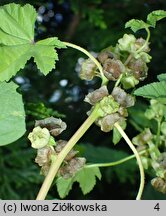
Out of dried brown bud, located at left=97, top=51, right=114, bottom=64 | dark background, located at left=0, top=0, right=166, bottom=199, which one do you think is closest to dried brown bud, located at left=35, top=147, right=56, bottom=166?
dried brown bud, located at left=97, top=51, right=114, bottom=64

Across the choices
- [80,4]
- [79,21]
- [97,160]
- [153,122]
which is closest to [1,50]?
[153,122]

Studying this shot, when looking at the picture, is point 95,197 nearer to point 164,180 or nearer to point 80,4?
point 80,4

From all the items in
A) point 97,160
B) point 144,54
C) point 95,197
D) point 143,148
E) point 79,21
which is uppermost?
point 79,21

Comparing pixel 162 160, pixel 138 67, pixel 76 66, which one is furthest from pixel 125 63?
pixel 76 66

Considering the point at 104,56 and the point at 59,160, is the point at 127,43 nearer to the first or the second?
the point at 104,56

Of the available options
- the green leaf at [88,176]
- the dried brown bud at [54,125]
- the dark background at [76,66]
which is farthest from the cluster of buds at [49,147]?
the dark background at [76,66]

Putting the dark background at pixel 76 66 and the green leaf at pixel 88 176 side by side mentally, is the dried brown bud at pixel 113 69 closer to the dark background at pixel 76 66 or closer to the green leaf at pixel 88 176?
the green leaf at pixel 88 176
